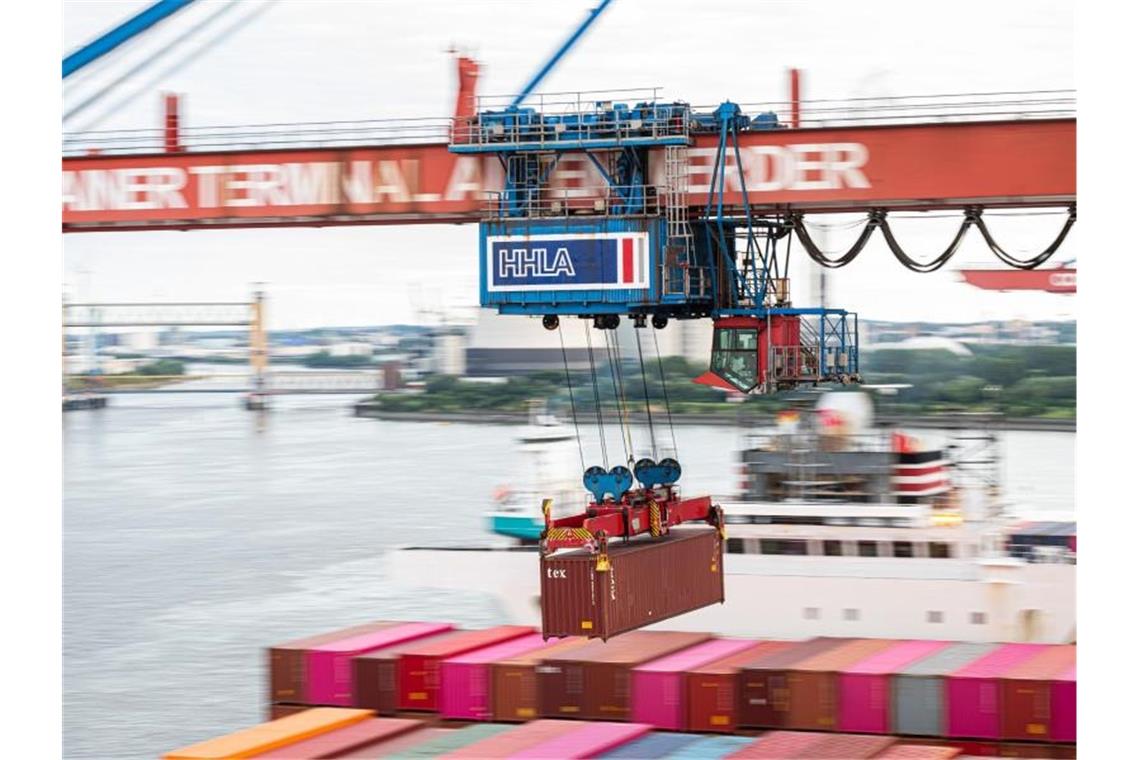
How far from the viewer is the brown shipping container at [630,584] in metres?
19.5

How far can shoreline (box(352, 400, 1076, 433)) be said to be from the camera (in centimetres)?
7456

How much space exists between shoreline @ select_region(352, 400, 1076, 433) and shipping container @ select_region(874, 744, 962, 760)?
47530 millimetres

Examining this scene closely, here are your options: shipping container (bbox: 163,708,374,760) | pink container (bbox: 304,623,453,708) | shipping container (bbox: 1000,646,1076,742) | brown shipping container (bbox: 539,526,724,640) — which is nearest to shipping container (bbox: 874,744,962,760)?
shipping container (bbox: 1000,646,1076,742)

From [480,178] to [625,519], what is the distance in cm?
488

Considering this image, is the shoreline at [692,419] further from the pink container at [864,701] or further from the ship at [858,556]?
the pink container at [864,701]

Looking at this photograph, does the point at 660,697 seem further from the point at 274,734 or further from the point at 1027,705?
the point at 274,734

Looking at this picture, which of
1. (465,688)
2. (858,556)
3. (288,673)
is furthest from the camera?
(858,556)

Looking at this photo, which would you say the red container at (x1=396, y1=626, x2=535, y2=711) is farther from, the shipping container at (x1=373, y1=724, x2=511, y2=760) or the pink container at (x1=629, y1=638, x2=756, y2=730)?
the pink container at (x1=629, y1=638, x2=756, y2=730)

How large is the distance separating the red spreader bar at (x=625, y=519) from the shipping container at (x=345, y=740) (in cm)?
510

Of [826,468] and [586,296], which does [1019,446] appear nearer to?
[826,468]

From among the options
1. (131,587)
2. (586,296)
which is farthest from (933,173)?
(131,587)

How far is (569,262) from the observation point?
20.0 m

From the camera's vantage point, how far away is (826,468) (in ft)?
126

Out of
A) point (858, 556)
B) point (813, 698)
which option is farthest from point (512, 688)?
point (858, 556)
